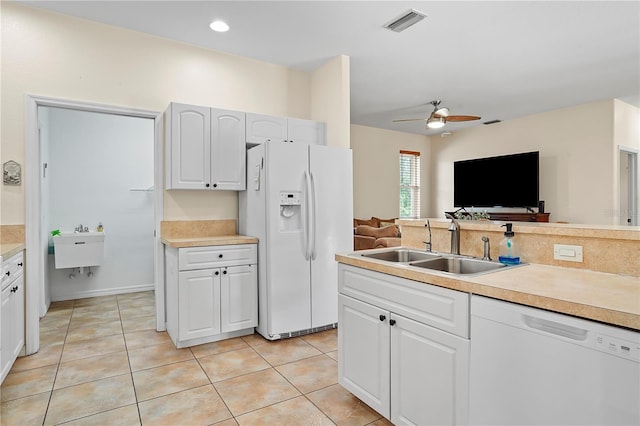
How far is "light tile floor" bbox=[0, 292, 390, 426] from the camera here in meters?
2.08

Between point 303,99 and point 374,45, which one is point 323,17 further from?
point 303,99

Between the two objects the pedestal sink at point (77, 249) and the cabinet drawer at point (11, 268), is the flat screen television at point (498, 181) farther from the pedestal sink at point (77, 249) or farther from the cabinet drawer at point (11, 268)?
the cabinet drawer at point (11, 268)

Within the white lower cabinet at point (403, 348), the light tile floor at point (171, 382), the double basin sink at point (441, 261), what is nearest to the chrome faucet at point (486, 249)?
the double basin sink at point (441, 261)

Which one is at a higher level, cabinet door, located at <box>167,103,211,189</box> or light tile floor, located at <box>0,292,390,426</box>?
cabinet door, located at <box>167,103,211,189</box>

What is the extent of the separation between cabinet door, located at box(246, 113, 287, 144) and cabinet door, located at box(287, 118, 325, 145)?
0.07 m

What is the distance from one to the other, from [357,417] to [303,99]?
3.36 meters

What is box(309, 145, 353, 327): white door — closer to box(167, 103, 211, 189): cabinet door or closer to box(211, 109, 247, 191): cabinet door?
box(211, 109, 247, 191): cabinet door

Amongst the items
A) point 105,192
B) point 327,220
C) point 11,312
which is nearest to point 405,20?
point 327,220

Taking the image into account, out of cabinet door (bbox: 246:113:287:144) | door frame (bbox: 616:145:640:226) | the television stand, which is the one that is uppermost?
cabinet door (bbox: 246:113:287:144)

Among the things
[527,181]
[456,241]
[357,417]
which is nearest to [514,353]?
[456,241]

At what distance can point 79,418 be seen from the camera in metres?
2.06

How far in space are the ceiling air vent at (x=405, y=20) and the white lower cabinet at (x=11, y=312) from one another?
11.2 feet

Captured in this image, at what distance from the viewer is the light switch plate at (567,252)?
5.50 feet

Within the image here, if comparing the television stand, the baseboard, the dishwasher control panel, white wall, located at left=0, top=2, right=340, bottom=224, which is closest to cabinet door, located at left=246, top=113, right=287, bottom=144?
white wall, located at left=0, top=2, right=340, bottom=224
